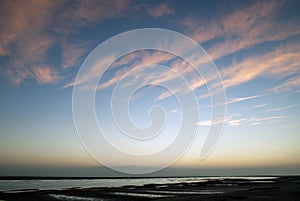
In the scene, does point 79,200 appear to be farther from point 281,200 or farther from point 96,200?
point 281,200

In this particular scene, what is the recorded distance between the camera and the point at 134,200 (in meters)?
27.2

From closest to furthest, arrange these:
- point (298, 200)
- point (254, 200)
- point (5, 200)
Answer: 1. point (298, 200)
2. point (254, 200)
3. point (5, 200)

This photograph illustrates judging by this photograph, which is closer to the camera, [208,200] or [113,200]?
[208,200]

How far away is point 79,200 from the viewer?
2788 centimetres

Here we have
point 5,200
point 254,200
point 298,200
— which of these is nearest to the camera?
point 298,200

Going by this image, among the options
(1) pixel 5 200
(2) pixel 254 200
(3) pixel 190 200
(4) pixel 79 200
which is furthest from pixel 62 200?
(2) pixel 254 200

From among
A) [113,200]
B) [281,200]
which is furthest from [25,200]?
[281,200]

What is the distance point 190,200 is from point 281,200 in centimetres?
793

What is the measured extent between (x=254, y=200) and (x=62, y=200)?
19.7 m

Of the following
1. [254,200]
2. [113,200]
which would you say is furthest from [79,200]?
[254,200]

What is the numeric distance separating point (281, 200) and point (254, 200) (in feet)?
7.36

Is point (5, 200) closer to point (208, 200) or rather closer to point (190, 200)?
point (190, 200)

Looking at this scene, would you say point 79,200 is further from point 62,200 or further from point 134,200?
point 134,200

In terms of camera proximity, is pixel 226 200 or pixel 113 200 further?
pixel 113 200
